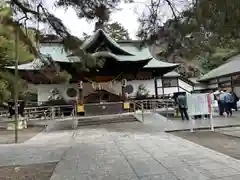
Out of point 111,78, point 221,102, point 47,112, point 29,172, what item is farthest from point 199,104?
point 47,112

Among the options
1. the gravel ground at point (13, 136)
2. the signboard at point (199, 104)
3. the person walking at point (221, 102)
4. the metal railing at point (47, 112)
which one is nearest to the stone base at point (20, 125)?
the gravel ground at point (13, 136)

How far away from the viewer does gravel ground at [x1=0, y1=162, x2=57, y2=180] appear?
5.50m

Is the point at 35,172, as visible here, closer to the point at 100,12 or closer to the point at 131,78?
the point at 100,12

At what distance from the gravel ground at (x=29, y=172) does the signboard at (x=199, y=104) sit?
642 centimetres

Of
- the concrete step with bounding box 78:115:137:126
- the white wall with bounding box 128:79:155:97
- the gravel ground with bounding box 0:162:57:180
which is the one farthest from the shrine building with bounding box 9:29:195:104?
the gravel ground with bounding box 0:162:57:180

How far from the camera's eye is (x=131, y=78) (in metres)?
23.0

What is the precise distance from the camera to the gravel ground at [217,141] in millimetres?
6982

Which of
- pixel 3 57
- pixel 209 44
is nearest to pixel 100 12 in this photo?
pixel 209 44

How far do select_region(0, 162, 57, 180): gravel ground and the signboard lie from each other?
6425mm

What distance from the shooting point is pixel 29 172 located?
5.89 metres

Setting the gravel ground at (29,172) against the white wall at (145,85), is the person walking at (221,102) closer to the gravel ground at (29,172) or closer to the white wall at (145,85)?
the white wall at (145,85)

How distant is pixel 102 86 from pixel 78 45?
16.5 meters

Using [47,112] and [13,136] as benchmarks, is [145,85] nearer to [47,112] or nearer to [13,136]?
[47,112]

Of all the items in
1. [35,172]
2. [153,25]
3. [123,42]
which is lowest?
[35,172]
